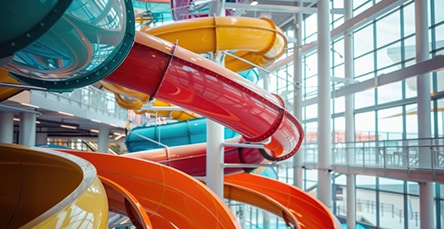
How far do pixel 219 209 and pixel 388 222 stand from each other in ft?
32.0

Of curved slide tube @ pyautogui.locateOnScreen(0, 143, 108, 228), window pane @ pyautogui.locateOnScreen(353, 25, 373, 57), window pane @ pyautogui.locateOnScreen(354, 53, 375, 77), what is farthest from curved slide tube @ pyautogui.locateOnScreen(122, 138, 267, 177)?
window pane @ pyautogui.locateOnScreen(353, 25, 373, 57)

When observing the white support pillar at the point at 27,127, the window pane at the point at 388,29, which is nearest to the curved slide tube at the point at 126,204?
the white support pillar at the point at 27,127

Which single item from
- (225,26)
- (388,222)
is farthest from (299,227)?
(388,222)

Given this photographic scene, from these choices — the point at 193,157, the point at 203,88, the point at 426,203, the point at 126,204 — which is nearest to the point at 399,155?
the point at 426,203

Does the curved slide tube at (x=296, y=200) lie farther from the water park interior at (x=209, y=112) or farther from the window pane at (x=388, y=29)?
the window pane at (x=388, y=29)

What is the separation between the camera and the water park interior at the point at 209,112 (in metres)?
2.26

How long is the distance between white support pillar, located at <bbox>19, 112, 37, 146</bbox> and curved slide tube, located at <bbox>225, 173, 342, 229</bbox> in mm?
5407

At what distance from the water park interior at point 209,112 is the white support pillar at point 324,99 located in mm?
22

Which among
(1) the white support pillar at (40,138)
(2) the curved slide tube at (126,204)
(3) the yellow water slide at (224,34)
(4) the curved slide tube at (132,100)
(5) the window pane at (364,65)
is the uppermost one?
(5) the window pane at (364,65)

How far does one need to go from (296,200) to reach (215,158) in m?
2.72

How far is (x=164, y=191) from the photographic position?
577 centimetres

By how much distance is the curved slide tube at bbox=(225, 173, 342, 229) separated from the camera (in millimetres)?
6863

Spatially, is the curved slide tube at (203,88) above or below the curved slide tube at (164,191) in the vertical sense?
above

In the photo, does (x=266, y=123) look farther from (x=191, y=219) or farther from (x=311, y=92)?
(x=311, y=92)
